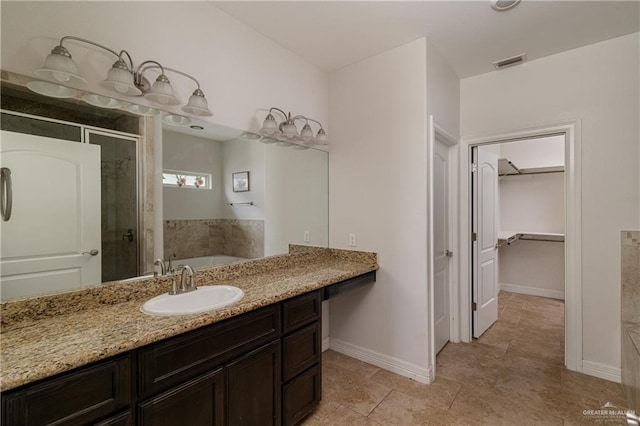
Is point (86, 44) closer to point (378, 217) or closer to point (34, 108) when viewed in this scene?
point (34, 108)

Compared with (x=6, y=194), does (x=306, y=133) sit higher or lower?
higher

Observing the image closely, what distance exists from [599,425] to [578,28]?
2738 millimetres

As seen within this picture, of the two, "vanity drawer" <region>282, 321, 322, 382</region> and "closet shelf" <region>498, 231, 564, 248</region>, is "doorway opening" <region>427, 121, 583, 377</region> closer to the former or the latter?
"vanity drawer" <region>282, 321, 322, 382</region>

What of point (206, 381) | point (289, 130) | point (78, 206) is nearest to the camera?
point (206, 381)

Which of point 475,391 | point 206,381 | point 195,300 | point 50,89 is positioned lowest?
point 475,391

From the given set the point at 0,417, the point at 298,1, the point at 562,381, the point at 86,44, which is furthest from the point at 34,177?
the point at 562,381

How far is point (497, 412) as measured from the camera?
6.50ft

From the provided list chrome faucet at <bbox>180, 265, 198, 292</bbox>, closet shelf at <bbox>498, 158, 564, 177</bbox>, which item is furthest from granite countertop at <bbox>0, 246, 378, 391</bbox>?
closet shelf at <bbox>498, 158, 564, 177</bbox>

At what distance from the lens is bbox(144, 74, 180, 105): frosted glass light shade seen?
1.59 metres

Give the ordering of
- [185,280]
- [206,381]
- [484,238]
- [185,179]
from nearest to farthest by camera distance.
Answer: [206,381] → [185,280] → [185,179] → [484,238]

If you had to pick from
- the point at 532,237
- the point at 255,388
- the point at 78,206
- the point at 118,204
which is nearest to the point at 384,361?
the point at 255,388

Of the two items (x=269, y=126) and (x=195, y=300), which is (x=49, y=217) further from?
(x=269, y=126)

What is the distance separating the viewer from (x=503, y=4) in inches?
75.8

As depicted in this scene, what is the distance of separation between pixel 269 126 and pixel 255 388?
1724 mm
